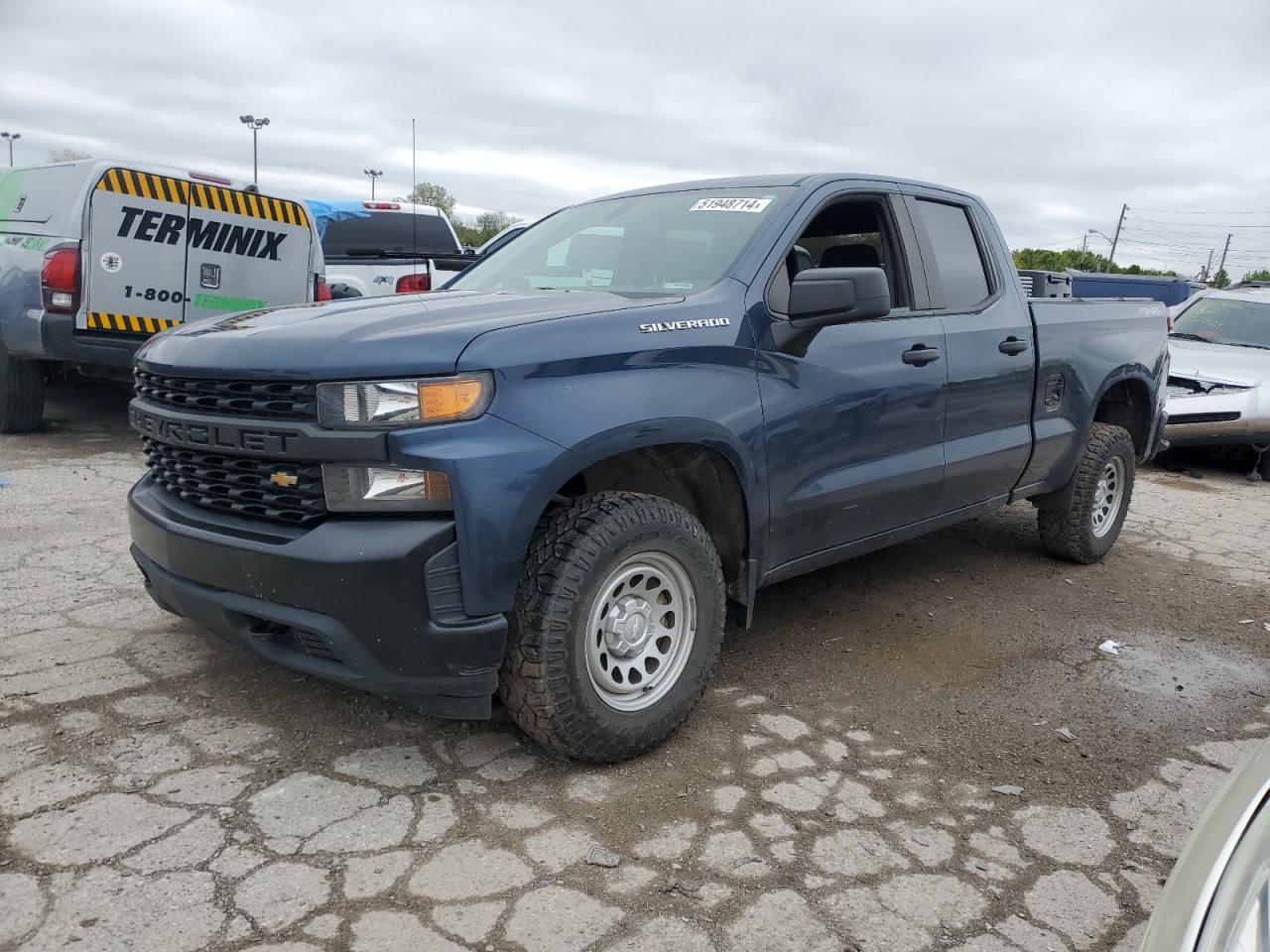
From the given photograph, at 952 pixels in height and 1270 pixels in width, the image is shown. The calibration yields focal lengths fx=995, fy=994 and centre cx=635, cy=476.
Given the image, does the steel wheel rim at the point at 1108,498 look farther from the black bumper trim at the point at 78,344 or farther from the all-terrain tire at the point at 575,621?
the black bumper trim at the point at 78,344

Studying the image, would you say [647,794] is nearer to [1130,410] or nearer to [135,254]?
[1130,410]

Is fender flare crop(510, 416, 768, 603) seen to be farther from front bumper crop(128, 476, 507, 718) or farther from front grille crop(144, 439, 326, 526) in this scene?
front grille crop(144, 439, 326, 526)

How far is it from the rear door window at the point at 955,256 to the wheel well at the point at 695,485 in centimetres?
154

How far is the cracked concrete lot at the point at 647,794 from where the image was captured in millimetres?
2232

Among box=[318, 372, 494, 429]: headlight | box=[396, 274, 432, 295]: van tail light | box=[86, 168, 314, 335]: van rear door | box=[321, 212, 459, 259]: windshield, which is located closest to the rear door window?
box=[318, 372, 494, 429]: headlight

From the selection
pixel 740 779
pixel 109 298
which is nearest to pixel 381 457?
pixel 740 779

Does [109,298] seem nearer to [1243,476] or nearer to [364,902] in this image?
[364,902]

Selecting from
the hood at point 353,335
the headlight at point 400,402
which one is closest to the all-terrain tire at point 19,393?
the hood at point 353,335

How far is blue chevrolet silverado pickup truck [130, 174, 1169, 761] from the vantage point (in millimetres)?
2516

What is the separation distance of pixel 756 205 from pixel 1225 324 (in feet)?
26.6

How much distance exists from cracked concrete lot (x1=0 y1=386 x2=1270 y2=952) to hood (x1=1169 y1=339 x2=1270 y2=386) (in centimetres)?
505

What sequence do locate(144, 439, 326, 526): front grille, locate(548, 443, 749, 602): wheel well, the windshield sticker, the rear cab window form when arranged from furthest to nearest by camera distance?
the rear cab window, the windshield sticker, locate(548, 443, 749, 602): wheel well, locate(144, 439, 326, 526): front grille

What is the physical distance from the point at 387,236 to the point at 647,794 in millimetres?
9982

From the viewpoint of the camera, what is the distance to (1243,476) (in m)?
8.80
